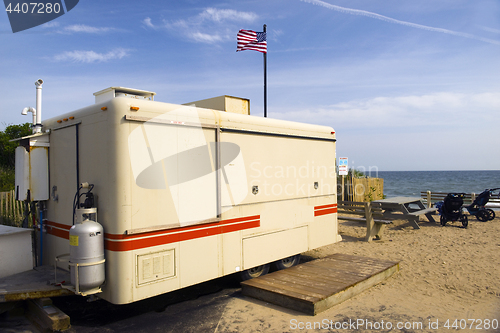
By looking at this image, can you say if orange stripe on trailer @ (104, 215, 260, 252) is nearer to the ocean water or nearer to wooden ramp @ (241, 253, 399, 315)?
wooden ramp @ (241, 253, 399, 315)

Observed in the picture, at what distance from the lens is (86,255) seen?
4086 millimetres

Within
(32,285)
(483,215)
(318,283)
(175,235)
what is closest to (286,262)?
(318,283)

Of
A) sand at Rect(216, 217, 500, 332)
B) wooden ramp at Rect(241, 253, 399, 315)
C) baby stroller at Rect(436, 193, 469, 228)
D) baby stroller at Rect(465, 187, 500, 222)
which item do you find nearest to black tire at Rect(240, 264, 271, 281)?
wooden ramp at Rect(241, 253, 399, 315)

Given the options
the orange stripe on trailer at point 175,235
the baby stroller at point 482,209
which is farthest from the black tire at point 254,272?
the baby stroller at point 482,209

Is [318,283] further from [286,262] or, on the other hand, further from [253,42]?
[253,42]

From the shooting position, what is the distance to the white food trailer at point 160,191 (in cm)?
425

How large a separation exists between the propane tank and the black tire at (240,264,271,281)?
2.45m

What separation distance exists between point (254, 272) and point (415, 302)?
2516mm

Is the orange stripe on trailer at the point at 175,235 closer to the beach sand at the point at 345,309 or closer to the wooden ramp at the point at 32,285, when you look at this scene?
the wooden ramp at the point at 32,285

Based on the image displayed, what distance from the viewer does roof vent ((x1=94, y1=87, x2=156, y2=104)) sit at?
5.17 m

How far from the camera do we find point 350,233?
11070 millimetres

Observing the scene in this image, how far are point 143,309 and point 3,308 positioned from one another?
5.53 ft

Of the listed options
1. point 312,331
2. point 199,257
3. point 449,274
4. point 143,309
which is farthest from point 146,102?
point 449,274

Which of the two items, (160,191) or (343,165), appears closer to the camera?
(160,191)
